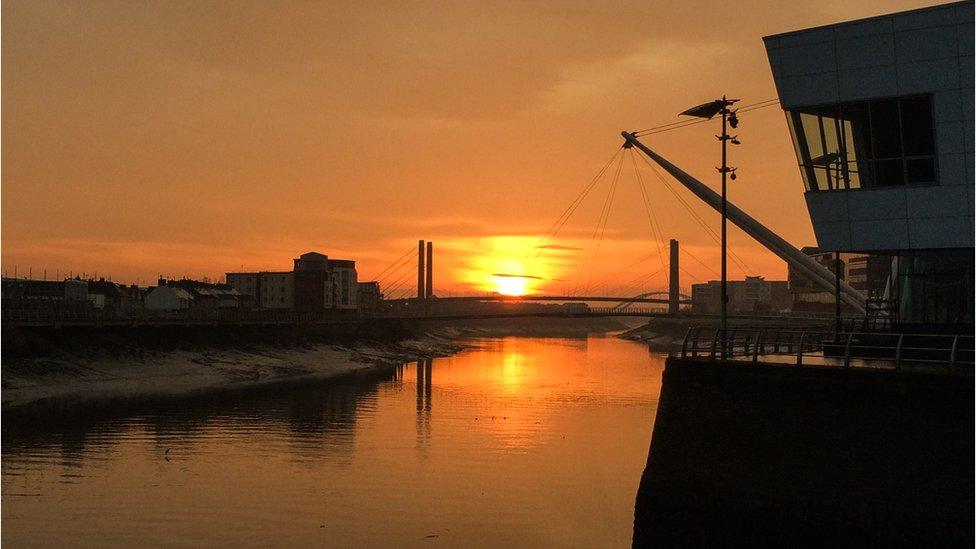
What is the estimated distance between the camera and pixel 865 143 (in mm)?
34688

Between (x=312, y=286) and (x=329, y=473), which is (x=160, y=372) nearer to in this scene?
(x=329, y=473)

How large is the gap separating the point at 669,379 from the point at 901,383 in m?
6.99

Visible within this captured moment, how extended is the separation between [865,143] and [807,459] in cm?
1352

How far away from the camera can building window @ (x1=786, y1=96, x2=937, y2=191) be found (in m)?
33.7

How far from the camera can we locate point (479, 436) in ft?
162

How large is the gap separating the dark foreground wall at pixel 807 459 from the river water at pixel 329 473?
3.16 metres

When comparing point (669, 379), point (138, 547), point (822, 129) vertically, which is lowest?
point (138, 547)

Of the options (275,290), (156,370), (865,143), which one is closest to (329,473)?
(865,143)

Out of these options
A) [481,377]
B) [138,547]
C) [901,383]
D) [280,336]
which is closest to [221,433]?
[138,547]

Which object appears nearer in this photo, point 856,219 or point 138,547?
point 138,547

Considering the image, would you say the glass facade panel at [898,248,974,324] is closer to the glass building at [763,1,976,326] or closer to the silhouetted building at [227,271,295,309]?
the glass building at [763,1,976,326]

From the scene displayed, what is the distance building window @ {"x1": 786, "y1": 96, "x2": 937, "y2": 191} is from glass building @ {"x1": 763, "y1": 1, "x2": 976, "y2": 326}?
0.04m

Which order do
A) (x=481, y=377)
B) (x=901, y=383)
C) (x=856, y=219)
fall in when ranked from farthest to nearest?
(x=481, y=377), (x=856, y=219), (x=901, y=383)

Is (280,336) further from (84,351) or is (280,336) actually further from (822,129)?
(822,129)
